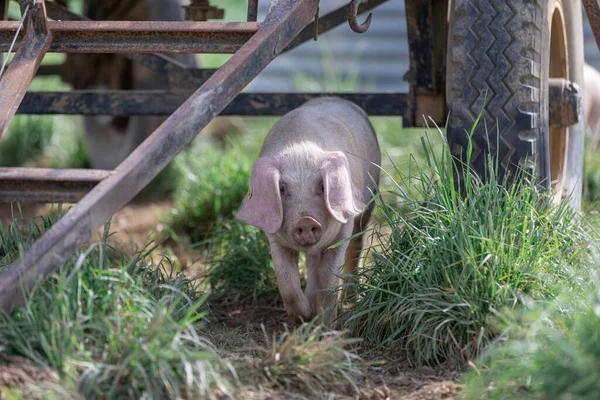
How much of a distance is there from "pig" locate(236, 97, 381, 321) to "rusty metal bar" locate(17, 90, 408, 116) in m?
0.52

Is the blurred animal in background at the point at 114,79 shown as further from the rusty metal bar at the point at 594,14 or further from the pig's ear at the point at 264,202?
the rusty metal bar at the point at 594,14

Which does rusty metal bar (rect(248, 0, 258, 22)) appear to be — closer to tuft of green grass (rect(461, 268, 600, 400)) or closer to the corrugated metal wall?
tuft of green grass (rect(461, 268, 600, 400))

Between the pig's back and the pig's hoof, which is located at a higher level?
the pig's back

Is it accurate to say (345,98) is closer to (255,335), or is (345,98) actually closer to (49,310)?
(255,335)

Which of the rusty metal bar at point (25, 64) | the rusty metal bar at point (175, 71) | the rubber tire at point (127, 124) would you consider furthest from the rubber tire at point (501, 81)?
the rubber tire at point (127, 124)

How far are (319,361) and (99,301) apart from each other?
71cm

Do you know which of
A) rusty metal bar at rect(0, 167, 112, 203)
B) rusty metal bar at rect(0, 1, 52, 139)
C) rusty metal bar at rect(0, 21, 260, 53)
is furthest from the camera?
rusty metal bar at rect(0, 21, 260, 53)

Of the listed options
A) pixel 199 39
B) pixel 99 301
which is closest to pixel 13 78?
pixel 199 39

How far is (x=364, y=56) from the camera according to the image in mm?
10172

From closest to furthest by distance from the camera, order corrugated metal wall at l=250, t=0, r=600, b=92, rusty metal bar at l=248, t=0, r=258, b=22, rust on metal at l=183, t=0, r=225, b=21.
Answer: rusty metal bar at l=248, t=0, r=258, b=22
rust on metal at l=183, t=0, r=225, b=21
corrugated metal wall at l=250, t=0, r=600, b=92

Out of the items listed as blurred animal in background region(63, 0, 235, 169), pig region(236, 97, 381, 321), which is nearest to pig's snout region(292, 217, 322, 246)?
pig region(236, 97, 381, 321)

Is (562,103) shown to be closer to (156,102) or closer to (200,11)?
(200,11)

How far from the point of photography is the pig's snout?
10.5 ft

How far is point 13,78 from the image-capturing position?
2.93 meters
